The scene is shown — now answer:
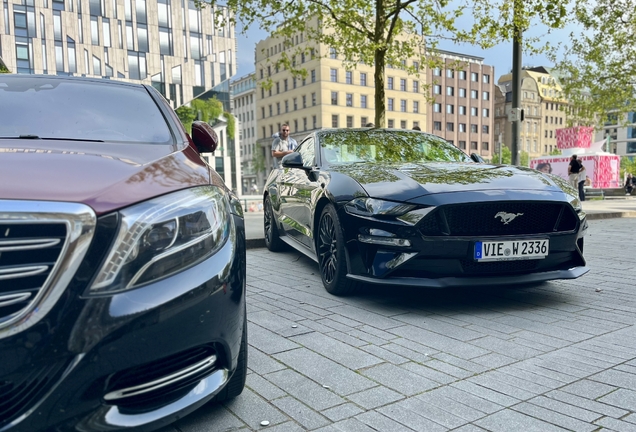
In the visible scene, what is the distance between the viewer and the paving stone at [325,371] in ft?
8.05

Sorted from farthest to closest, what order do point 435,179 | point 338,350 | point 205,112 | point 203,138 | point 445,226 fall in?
point 205,112, point 435,179, point 445,226, point 203,138, point 338,350

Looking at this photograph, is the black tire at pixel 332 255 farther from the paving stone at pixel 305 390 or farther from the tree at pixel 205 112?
the tree at pixel 205 112

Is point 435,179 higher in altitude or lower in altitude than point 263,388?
higher

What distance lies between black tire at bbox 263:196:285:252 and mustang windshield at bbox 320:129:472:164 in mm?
1692

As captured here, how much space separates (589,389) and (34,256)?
89.9 inches

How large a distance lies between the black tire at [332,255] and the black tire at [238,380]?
1834 millimetres

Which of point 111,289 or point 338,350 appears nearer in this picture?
point 111,289

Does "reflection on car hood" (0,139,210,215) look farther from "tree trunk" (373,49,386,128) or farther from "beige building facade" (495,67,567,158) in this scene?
"beige building facade" (495,67,567,158)

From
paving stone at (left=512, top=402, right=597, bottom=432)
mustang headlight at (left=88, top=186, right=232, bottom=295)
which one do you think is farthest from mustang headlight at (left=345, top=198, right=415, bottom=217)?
mustang headlight at (left=88, top=186, right=232, bottom=295)

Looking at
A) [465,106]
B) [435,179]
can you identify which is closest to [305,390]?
[435,179]

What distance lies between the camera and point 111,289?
154 cm

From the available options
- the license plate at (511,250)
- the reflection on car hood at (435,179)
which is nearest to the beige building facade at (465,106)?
the reflection on car hood at (435,179)

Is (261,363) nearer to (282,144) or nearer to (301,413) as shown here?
(301,413)

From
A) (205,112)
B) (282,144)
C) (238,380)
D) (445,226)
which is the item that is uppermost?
(205,112)
